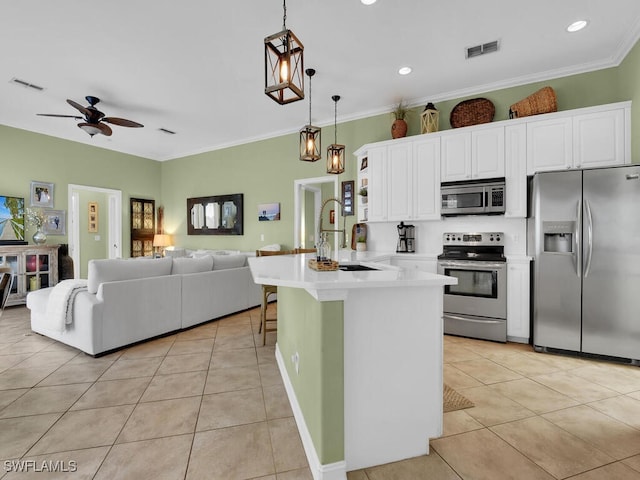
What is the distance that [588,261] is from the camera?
111 inches

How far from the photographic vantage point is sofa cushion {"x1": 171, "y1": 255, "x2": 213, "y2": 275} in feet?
11.8

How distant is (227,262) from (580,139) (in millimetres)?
4389

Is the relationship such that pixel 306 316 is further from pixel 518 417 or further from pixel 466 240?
pixel 466 240

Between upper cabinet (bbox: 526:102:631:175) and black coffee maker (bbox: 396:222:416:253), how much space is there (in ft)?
4.90

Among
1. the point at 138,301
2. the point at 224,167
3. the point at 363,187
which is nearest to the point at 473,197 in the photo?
the point at 363,187

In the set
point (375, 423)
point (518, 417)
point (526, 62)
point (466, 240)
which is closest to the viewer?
point (375, 423)

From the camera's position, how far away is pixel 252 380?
2.45m

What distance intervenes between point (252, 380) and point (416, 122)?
3.95 meters

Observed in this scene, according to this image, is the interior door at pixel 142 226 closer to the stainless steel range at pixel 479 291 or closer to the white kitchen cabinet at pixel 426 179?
the white kitchen cabinet at pixel 426 179

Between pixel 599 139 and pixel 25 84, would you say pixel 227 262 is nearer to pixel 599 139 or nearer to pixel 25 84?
pixel 25 84

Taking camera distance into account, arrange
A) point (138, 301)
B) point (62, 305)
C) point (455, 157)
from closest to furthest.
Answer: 1. point (62, 305)
2. point (138, 301)
3. point (455, 157)

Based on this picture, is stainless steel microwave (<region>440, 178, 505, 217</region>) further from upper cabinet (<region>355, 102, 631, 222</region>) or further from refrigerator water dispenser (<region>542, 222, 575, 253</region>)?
refrigerator water dispenser (<region>542, 222, 575, 253</region>)

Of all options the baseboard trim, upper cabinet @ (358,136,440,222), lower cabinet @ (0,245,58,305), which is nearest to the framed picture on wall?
lower cabinet @ (0,245,58,305)

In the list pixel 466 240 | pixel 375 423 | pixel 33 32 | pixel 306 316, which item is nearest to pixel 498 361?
pixel 466 240
